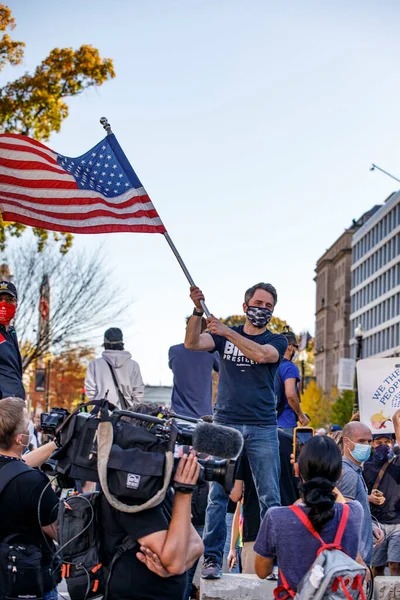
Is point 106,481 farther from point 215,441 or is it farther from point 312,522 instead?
point 312,522

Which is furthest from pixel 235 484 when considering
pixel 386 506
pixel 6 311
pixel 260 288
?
pixel 386 506

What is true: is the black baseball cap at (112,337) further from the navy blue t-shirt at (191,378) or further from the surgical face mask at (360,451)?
the surgical face mask at (360,451)

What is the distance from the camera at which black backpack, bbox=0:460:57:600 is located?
17.8 feet

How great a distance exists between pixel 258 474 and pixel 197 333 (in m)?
1.16

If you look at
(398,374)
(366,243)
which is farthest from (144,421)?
(366,243)

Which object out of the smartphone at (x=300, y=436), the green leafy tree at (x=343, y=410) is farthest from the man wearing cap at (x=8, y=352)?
the green leafy tree at (x=343, y=410)

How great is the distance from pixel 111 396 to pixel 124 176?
7.94ft

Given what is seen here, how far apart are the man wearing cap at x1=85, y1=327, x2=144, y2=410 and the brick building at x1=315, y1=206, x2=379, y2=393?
130385 mm

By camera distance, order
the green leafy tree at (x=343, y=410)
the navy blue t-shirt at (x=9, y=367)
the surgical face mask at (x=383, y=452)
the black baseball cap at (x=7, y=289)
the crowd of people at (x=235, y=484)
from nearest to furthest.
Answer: the crowd of people at (x=235, y=484) → the navy blue t-shirt at (x=9, y=367) → the black baseball cap at (x=7, y=289) → the surgical face mask at (x=383, y=452) → the green leafy tree at (x=343, y=410)

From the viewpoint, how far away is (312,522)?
200 inches

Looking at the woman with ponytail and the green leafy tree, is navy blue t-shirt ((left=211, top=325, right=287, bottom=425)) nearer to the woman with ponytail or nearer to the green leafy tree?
the woman with ponytail

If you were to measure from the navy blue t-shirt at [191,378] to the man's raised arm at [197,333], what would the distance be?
82.2 inches

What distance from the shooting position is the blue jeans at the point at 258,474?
25.3 ft

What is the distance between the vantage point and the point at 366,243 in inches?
5103
